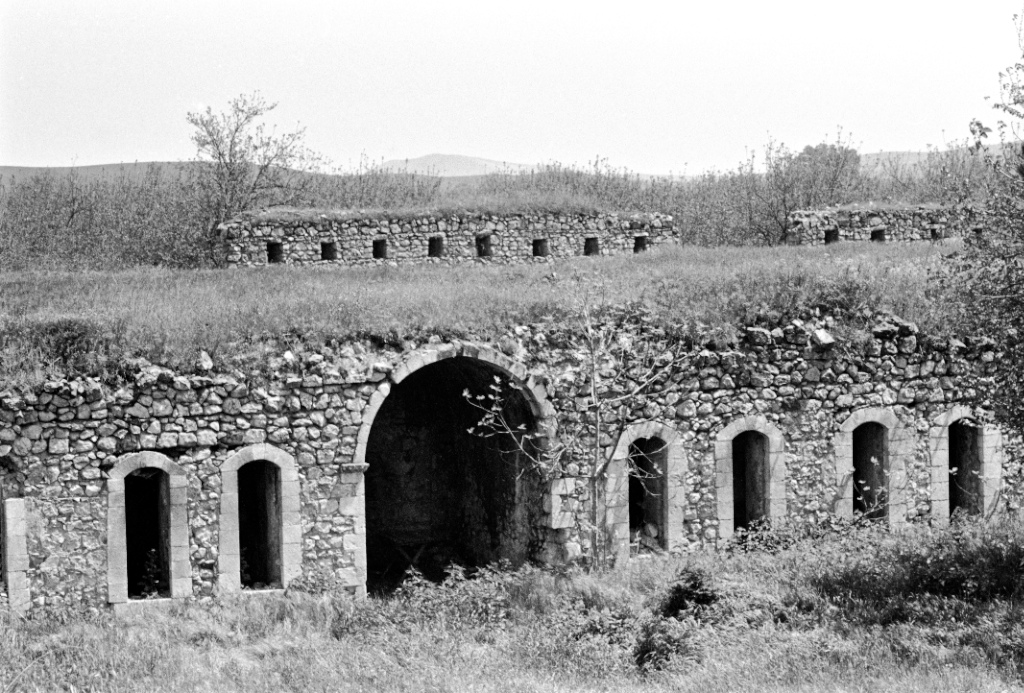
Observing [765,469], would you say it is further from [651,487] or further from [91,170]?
[91,170]

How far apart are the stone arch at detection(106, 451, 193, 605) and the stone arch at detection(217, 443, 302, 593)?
0.47 m

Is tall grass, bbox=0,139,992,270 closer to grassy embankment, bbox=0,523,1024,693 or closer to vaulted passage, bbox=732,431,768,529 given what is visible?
vaulted passage, bbox=732,431,768,529

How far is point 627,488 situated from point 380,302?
4.47m

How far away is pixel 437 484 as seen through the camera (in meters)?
20.2

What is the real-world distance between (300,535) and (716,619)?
5.57 metres

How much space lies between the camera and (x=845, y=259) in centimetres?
2180

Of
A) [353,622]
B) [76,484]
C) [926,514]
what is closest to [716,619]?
[353,622]

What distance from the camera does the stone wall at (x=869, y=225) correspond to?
28078 mm

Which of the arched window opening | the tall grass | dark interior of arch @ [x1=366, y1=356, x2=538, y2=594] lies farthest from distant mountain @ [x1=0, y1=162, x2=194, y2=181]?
dark interior of arch @ [x1=366, y1=356, x2=538, y2=594]

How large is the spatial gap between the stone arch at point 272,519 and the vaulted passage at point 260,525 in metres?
0.04

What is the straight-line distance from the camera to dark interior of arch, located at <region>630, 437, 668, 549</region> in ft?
55.9

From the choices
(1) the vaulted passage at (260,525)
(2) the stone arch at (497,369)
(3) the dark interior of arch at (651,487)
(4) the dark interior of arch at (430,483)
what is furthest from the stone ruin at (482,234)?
(3) the dark interior of arch at (651,487)

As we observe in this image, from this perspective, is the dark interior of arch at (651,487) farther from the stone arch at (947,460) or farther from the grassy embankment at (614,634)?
the stone arch at (947,460)

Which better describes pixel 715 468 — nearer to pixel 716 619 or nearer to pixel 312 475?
pixel 716 619
